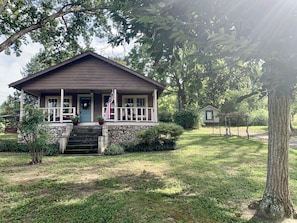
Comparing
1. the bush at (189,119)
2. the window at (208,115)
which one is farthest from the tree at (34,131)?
the window at (208,115)

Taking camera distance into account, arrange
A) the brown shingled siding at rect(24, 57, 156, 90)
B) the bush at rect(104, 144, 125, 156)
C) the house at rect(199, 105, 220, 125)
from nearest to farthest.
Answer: the bush at rect(104, 144, 125, 156), the brown shingled siding at rect(24, 57, 156, 90), the house at rect(199, 105, 220, 125)

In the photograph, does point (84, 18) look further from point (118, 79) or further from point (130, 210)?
point (130, 210)

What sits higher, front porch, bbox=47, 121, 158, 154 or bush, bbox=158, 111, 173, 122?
bush, bbox=158, 111, 173, 122

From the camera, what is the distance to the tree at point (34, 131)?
7.88 m

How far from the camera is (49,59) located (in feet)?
60.5

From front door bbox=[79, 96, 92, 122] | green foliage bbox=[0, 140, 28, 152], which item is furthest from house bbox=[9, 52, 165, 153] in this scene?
green foliage bbox=[0, 140, 28, 152]

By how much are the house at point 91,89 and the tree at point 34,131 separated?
4.02 m

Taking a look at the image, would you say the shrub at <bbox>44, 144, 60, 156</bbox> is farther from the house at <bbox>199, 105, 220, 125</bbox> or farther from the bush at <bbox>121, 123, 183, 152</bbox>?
the house at <bbox>199, 105, 220, 125</bbox>

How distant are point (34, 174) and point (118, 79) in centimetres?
907

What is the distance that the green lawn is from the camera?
350 centimetres

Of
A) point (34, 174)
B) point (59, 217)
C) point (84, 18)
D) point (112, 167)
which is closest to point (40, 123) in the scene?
point (34, 174)

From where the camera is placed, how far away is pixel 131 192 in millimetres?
4645

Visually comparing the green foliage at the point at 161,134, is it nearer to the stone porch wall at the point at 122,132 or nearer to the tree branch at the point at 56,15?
the stone porch wall at the point at 122,132

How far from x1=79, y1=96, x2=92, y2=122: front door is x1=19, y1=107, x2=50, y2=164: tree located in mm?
7661
